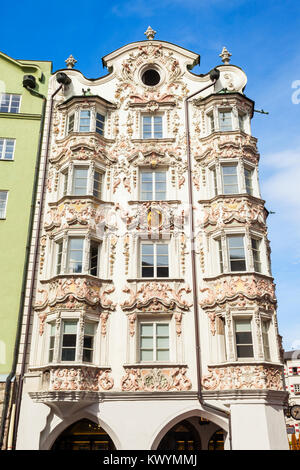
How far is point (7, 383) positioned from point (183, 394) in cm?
813

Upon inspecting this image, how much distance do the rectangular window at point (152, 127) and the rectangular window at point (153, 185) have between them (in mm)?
2545

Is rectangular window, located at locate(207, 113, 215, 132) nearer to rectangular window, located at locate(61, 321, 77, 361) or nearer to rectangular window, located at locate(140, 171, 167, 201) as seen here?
rectangular window, located at locate(140, 171, 167, 201)

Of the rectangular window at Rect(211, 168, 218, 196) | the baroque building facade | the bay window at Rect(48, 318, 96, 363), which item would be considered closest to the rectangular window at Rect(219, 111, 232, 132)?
the baroque building facade

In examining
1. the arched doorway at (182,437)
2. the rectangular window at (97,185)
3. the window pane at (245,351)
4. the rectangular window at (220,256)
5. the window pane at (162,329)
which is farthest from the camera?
the rectangular window at (97,185)

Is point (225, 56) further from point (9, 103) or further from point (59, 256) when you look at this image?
point (59, 256)

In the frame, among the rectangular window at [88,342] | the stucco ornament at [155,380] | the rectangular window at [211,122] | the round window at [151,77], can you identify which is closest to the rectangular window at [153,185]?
the rectangular window at [211,122]

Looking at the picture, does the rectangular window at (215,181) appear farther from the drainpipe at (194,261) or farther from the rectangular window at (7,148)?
the rectangular window at (7,148)

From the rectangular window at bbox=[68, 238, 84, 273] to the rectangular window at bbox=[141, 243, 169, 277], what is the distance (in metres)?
3.21

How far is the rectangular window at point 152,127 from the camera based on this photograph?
85.8 feet
